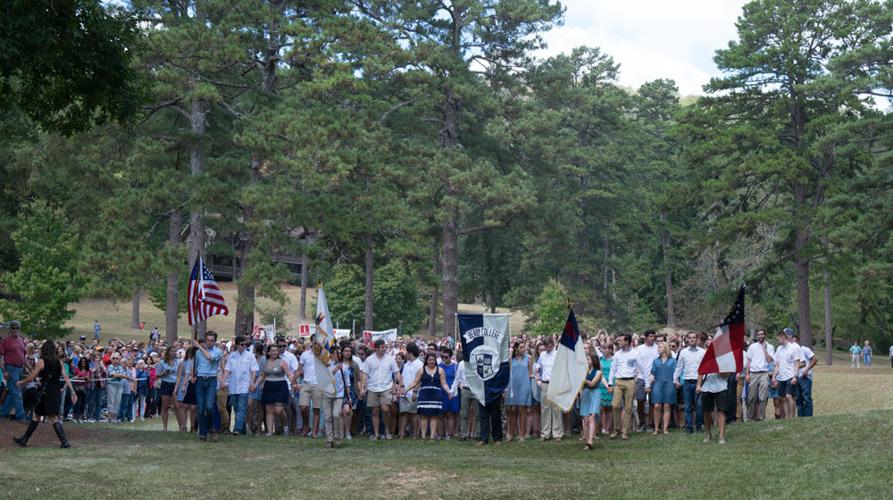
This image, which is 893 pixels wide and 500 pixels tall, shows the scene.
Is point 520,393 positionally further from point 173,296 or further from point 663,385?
point 173,296

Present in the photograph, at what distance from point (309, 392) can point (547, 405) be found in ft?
14.8

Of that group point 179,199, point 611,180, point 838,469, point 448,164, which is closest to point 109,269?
point 179,199

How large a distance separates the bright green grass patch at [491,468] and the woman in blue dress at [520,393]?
1.23m

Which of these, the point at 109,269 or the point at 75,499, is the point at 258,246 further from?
the point at 75,499

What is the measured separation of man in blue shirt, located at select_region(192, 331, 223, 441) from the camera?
18375mm

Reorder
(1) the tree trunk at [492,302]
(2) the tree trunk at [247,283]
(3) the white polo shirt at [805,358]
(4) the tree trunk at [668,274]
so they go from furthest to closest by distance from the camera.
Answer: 1. (1) the tree trunk at [492,302]
2. (4) the tree trunk at [668,274]
3. (2) the tree trunk at [247,283]
4. (3) the white polo shirt at [805,358]

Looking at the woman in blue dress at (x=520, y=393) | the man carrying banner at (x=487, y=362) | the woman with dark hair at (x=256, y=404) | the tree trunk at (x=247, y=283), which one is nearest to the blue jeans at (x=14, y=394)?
the woman with dark hair at (x=256, y=404)

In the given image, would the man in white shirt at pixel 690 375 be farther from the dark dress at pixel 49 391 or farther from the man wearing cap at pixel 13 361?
the man wearing cap at pixel 13 361

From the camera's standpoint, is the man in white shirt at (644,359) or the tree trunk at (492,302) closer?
the man in white shirt at (644,359)

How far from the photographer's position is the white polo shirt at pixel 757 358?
67.1ft

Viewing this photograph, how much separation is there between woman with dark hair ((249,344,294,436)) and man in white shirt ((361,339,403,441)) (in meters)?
1.50

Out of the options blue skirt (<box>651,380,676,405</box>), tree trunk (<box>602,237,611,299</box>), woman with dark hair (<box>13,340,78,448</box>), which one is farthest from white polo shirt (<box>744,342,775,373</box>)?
tree trunk (<box>602,237,611,299</box>)

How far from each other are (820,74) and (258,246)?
26.7m

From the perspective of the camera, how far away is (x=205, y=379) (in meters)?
18.6
